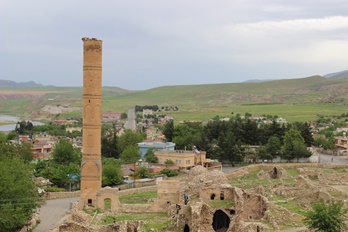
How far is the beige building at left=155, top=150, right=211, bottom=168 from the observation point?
198 ft

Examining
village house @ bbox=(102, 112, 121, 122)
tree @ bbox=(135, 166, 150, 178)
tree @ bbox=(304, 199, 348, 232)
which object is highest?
tree @ bbox=(304, 199, 348, 232)

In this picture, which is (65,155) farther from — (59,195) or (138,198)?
(138,198)

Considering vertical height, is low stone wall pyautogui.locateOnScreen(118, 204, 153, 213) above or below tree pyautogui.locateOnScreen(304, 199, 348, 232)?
below

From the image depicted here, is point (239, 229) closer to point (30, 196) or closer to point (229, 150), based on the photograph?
point (30, 196)

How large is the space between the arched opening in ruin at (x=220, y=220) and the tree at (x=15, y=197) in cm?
1084

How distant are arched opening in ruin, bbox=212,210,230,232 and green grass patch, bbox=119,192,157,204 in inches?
349

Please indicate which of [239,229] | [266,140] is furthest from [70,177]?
[266,140]

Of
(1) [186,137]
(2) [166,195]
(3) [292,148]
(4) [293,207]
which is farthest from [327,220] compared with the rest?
(1) [186,137]

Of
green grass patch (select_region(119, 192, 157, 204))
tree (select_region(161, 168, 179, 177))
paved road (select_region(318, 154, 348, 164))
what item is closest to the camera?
green grass patch (select_region(119, 192, 157, 204))

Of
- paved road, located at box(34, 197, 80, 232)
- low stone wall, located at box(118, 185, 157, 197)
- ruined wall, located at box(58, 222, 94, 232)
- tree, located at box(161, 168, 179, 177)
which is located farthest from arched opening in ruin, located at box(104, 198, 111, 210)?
tree, located at box(161, 168, 179, 177)

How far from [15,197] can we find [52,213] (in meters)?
6.06

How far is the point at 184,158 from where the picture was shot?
2371 inches

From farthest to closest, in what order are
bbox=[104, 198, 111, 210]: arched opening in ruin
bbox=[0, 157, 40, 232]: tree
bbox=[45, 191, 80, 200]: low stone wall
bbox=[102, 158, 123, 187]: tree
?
bbox=[102, 158, 123, 187]: tree
bbox=[45, 191, 80, 200]: low stone wall
bbox=[104, 198, 111, 210]: arched opening in ruin
bbox=[0, 157, 40, 232]: tree

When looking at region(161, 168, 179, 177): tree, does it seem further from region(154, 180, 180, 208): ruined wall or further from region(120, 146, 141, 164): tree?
region(154, 180, 180, 208): ruined wall
